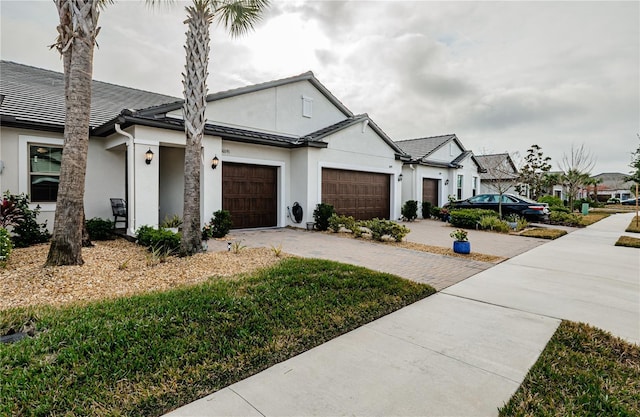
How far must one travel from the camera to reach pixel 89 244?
7.72 metres

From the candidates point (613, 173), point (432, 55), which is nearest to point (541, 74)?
point (432, 55)

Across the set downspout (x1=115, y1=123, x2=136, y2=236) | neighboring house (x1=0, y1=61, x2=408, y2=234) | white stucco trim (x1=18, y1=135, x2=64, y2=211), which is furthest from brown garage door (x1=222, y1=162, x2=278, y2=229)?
white stucco trim (x1=18, y1=135, x2=64, y2=211)

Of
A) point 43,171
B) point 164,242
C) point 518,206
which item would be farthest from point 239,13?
point 518,206

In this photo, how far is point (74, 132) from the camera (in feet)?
18.8

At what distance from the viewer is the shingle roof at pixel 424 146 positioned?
21.3m

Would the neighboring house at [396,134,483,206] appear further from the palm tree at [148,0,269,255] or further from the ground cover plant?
the ground cover plant

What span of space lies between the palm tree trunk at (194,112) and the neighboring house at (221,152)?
9.41 feet

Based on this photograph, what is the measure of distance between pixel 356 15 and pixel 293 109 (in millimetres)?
5003

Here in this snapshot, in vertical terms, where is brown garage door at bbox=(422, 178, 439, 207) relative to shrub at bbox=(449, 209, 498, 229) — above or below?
above

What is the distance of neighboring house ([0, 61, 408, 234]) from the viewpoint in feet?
30.1

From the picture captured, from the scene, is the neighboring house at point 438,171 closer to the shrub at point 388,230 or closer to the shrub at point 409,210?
the shrub at point 409,210

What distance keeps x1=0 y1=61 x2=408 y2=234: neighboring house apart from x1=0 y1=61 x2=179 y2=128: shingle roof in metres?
0.03

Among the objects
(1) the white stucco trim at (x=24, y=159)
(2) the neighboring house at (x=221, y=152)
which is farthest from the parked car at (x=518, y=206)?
(1) the white stucco trim at (x=24, y=159)

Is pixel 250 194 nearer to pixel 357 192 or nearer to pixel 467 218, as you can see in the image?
pixel 357 192
